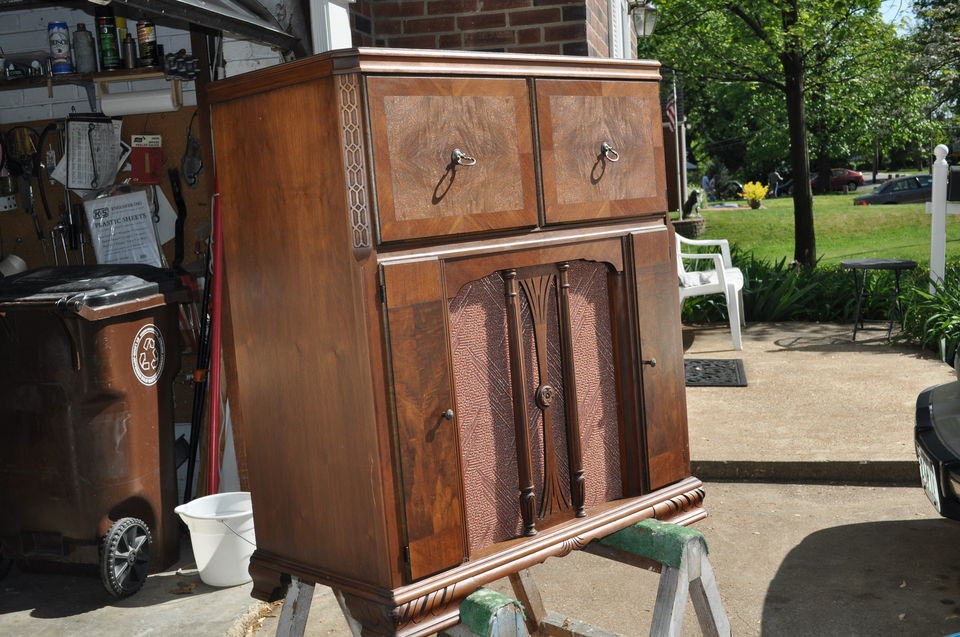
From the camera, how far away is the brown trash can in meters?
4.24

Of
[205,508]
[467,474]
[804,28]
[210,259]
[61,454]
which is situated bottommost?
[205,508]

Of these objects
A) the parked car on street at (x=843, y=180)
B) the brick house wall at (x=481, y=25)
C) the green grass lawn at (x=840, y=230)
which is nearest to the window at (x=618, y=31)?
the brick house wall at (x=481, y=25)

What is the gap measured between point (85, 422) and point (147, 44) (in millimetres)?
1776

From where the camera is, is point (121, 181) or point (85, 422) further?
point (121, 181)

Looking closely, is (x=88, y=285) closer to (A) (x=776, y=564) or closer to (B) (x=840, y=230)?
(A) (x=776, y=564)

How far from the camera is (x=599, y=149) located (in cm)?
244

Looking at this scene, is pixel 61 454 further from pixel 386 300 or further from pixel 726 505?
pixel 726 505

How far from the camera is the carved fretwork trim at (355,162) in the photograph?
6.64ft

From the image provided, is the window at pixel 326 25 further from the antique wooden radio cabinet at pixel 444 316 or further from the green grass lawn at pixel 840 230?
the green grass lawn at pixel 840 230

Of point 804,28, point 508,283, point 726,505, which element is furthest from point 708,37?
point 508,283

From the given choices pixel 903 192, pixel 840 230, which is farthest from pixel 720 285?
pixel 903 192

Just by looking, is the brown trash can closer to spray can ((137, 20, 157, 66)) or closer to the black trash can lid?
the black trash can lid

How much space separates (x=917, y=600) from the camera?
399cm

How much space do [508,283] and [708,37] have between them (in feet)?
49.6
